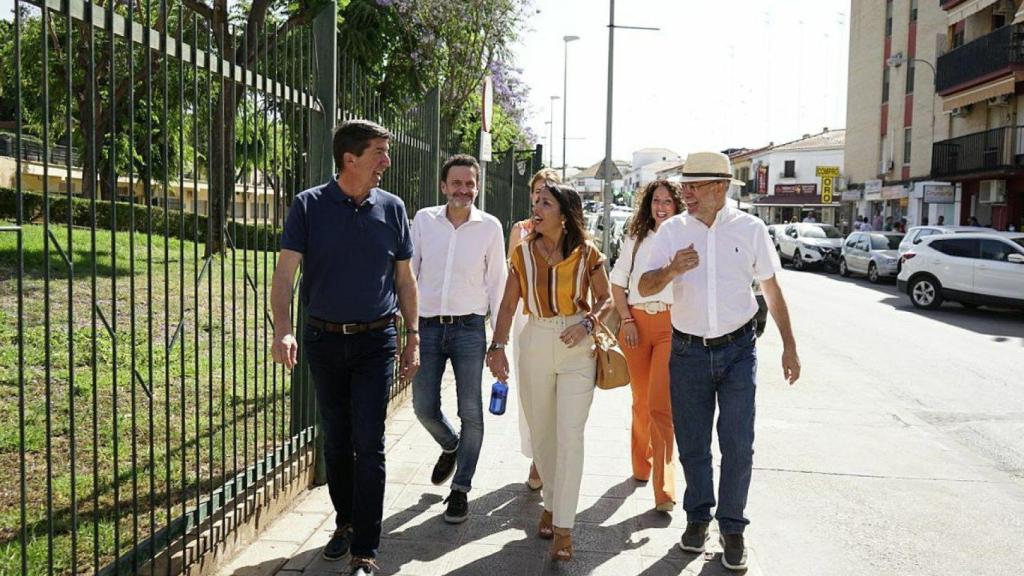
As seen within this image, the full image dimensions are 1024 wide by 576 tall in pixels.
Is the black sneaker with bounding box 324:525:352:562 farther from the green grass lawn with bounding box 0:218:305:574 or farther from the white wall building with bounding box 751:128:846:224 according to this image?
the white wall building with bounding box 751:128:846:224

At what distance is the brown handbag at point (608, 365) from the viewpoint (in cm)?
466

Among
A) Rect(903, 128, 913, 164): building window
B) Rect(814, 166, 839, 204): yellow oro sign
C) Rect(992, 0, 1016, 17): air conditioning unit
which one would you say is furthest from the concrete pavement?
Rect(814, 166, 839, 204): yellow oro sign

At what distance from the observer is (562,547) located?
451cm

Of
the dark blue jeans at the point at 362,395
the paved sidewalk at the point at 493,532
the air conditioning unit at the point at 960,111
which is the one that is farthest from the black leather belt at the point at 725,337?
the air conditioning unit at the point at 960,111

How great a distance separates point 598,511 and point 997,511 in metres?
2.39

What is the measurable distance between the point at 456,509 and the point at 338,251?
67.0 inches

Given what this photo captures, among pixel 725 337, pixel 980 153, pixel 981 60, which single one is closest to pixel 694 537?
pixel 725 337

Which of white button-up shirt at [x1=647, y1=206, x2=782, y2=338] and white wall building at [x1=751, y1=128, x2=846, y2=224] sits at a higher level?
white wall building at [x1=751, y1=128, x2=846, y2=224]

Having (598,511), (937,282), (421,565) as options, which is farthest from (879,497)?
(937,282)

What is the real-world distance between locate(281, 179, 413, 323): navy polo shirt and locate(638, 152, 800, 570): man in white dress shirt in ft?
4.40

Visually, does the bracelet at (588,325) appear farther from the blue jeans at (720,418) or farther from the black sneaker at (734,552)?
the black sneaker at (734,552)

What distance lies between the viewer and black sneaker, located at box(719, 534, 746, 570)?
450 cm

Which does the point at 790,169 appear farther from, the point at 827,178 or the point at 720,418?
the point at 720,418

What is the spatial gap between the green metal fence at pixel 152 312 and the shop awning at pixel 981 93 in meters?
27.2
